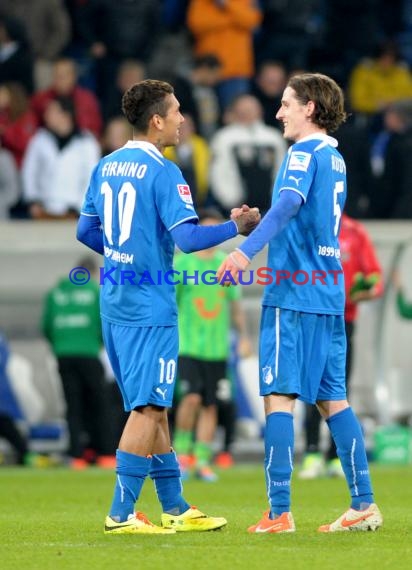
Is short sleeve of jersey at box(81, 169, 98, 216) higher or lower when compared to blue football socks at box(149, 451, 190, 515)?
higher

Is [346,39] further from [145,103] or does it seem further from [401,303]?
[145,103]

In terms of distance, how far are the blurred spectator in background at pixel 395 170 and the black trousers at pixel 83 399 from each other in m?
4.11

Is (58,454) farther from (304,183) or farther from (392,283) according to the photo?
(304,183)

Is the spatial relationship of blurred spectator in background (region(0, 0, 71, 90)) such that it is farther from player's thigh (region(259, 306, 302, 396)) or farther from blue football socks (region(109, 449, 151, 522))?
blue football socks (region(109, 449, 151, 522))

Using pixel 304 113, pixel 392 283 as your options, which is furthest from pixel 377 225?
pixel 304 113

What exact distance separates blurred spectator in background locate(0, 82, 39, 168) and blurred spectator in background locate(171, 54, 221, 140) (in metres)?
1.75

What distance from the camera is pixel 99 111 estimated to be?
65.8 feet

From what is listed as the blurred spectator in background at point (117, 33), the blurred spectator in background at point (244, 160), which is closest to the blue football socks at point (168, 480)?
the blurred spectator in background at point (244, 160)

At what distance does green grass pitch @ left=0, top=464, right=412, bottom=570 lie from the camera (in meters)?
7.42

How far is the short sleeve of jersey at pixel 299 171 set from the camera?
331 inches

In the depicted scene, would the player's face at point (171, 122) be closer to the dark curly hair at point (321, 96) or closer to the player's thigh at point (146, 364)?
the dark curly hair at point (321, 96)

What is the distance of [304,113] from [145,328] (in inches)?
55.2

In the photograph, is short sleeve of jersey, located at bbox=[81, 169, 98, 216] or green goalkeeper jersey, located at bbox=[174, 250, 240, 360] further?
green goalkeeper jersey, located at bbox=[174, 250, 240, 360]

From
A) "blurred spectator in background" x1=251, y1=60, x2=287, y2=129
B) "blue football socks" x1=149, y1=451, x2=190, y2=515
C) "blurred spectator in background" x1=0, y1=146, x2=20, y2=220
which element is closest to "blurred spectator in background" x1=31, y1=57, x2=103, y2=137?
"blurred spectator in background" x1=0, y1=146, x2=20, y2=220
